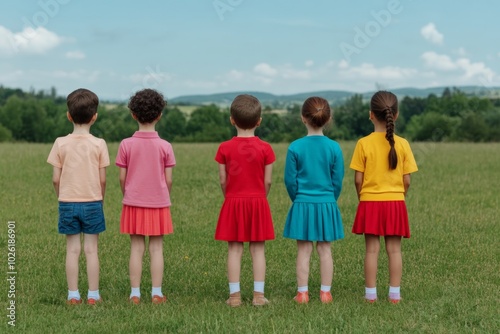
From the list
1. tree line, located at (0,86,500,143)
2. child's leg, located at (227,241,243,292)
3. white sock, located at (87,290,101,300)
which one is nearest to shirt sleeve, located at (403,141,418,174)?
child's leg, located at (227,241,243,292)

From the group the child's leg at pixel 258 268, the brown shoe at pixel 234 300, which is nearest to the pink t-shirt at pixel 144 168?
the child's leg at pixel 258 268

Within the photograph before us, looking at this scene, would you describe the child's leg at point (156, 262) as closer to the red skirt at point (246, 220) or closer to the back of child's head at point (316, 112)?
the red skirt at point (246, 220)

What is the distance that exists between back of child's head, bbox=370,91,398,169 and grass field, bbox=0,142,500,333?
1.49m

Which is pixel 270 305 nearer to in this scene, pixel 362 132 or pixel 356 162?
pixel 356 162

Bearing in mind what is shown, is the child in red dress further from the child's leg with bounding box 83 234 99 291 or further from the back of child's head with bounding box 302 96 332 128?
the child's leg with bounding box 83 234 99 291

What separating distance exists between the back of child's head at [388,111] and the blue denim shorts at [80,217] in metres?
2.95

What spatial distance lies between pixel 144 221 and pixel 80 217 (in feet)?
2.09

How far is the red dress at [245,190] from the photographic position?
7.30m

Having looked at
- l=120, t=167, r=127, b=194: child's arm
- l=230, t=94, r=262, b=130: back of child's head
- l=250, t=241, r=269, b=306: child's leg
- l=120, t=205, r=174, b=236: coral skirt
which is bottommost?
l=250, t=241, r=269, b=306: child's leg

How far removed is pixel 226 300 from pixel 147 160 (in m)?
1.68

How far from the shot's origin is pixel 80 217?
738 centimetres

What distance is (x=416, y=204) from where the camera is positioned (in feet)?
55.0

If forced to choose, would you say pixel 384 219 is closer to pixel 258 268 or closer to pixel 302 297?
pixel 302 297

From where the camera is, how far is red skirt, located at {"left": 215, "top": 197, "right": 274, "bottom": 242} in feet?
24.0
